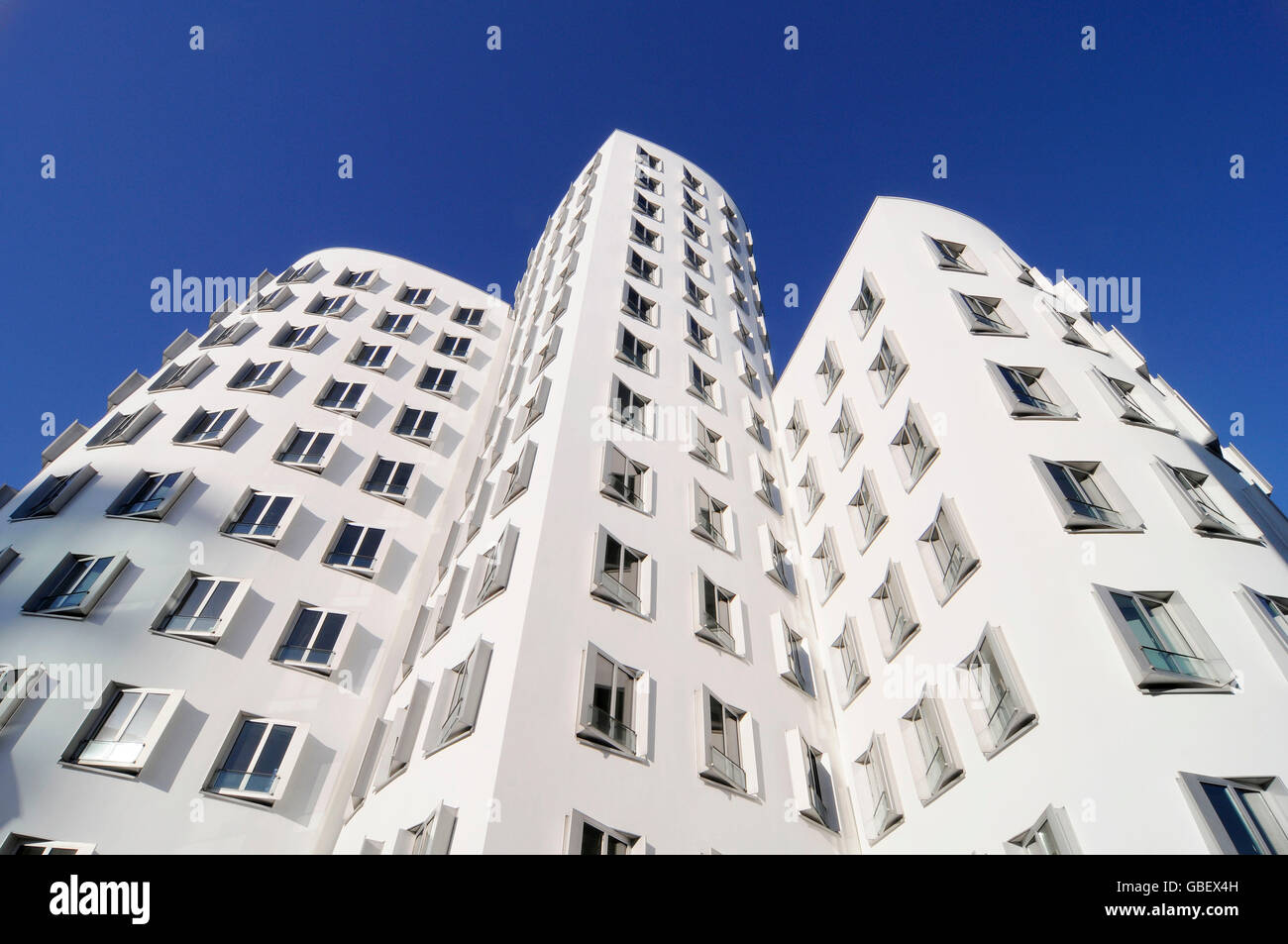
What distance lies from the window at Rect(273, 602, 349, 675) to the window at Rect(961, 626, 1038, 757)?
1876 cm

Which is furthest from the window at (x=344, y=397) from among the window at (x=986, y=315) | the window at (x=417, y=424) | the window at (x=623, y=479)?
the window at (x=986, y=315)

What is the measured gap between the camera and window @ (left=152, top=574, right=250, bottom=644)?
20.1 meters

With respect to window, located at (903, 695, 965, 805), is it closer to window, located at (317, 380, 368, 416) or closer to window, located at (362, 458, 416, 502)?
window, located at (362, 458, 416, 502)

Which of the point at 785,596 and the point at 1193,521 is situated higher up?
the point at 785,596

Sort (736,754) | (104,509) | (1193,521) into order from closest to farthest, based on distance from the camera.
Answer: (1193,521), (736,754), (104,509)

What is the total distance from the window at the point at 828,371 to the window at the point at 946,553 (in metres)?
10.7

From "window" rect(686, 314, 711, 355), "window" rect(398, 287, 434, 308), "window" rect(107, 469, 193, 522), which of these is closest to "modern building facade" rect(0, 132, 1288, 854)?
"window" rect(107, 469, 193, 522)

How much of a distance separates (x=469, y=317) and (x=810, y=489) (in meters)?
24.9

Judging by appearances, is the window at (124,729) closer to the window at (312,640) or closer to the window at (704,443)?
the window at (312,640)
